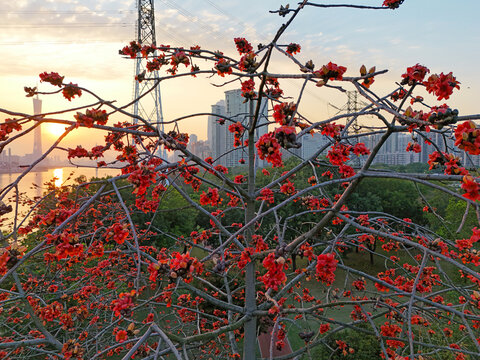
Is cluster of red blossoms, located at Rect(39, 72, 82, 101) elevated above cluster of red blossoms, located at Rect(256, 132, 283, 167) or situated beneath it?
elevated above

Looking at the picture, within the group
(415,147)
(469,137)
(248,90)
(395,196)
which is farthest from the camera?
(395,196)

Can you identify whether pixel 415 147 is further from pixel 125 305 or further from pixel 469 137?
pixel 125 305

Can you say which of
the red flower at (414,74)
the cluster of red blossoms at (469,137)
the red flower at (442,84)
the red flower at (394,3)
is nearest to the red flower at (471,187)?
the cluster of red blossoms at (469,137)

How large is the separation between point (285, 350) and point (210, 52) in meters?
9.01

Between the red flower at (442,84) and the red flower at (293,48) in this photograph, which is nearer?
the red flower at (442,84)

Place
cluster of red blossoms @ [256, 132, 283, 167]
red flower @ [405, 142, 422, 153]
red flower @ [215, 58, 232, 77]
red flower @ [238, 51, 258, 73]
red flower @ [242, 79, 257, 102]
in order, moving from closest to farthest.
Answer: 1. cluster of red blossoms @ [256, 132, 283, 167]
2. red flower @ [238, 51, 258, 73]
3. red flower @ [405, 142, 422, 153]
4. red flower @ [215, 58, 232, 77]
5. red flower @ [242, 79, 257, 102]

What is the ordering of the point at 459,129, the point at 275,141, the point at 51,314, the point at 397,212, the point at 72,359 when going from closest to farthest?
the point at 459,129, the point at 275,141, the point at 72,359, the point at 51,314, the point at 397,212

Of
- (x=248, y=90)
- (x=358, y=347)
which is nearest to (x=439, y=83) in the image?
(x=248, y=90)

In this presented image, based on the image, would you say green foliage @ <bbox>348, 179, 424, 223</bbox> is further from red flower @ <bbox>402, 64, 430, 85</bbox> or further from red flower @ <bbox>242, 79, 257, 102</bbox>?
red flower @ <bbox>402, 64, 430, 85</bbox>

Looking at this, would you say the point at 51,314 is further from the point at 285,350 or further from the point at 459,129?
the point at 285,350

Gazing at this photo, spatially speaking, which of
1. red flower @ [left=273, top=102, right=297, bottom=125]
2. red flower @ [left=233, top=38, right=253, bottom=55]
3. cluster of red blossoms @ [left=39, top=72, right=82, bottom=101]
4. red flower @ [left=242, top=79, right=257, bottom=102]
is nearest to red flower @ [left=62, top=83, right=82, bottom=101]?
cluster of red blossoms @ [left=39, top=72, right=82, bottom=101]

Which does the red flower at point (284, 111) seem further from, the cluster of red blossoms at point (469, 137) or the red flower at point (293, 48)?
the red flower at point (293, 48)

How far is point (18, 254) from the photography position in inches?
63.4

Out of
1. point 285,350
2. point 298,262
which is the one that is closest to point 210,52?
point 285,350
